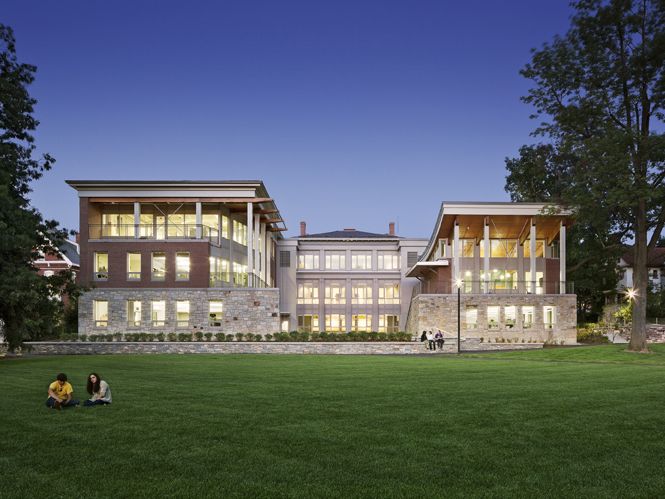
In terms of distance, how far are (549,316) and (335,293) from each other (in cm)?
2456

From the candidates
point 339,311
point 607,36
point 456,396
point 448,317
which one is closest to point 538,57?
point 607,36

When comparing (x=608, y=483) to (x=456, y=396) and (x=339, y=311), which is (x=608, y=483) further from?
(x=339, y=311)

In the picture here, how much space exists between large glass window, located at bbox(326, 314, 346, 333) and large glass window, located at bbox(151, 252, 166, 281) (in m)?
22.7

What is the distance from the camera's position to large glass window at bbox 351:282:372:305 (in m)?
59.5

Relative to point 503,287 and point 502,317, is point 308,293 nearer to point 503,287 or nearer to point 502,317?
point 503,287

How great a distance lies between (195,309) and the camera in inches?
1583

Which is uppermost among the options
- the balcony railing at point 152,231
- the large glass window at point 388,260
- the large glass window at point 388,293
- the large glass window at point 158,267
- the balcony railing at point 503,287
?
the balcony railing at point 152,231

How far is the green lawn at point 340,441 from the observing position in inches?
250

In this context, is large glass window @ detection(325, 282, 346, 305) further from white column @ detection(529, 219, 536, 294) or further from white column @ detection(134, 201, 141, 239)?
white column @ detection(134, 201, 141, 239)

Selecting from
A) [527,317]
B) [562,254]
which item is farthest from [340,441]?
[562,254]

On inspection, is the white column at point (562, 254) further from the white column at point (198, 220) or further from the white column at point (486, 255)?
A: the white column at point (198, 220)

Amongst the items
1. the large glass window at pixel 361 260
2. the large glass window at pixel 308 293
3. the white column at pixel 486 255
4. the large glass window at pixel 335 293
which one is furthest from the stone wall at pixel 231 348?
the large glass window at pixel 361 260

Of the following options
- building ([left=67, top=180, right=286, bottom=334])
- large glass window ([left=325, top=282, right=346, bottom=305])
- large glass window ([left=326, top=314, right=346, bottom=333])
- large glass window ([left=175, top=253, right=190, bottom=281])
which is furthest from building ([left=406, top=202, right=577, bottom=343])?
large glass window ([left=175, top=253, right=190, bottom=281])

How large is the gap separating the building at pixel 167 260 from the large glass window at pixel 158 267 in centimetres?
7
